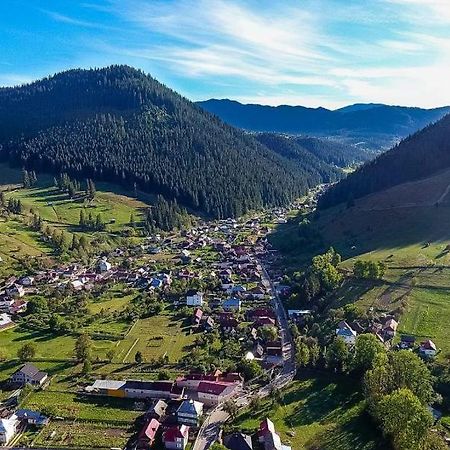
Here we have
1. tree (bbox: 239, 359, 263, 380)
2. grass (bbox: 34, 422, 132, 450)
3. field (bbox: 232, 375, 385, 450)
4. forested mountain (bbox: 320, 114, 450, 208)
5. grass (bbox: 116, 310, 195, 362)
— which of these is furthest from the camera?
forested mountain (bbox: 320, 114, 450, 208)

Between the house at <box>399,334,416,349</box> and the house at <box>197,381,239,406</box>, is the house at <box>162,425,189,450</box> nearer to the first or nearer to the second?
the house at <box>197,381,239,406</box>

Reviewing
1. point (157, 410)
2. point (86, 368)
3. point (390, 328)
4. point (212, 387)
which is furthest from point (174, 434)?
point (390, 328)

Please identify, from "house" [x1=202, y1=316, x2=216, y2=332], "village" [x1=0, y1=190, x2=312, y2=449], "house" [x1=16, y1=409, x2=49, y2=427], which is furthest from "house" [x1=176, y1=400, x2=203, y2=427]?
"house" [x1=202, y1=316, x2=216, y2=332]

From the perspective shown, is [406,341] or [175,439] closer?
[175,439]

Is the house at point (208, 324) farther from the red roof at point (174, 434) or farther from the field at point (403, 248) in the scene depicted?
the red roof at point (174, 434)

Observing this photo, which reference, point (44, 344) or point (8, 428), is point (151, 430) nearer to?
point (8, 428)

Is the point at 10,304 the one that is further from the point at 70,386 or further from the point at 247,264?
the point at 247,264
